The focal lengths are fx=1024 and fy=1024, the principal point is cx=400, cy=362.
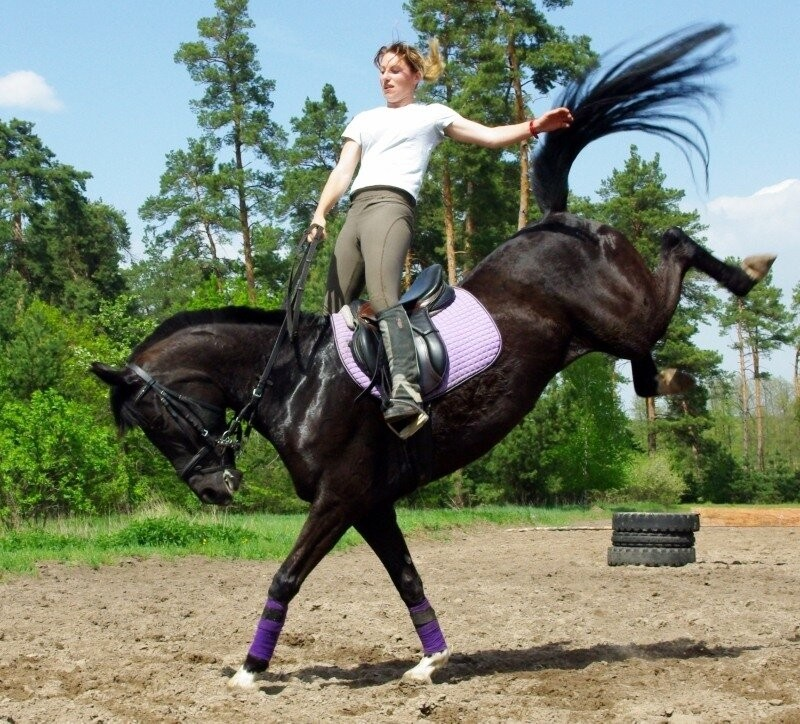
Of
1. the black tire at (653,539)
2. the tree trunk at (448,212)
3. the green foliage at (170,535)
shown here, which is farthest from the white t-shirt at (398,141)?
the tree trunk at (448,212)

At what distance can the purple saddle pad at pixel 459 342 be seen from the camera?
5742 millimetres

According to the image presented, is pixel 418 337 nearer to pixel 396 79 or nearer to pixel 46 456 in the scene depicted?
pixel 396 79

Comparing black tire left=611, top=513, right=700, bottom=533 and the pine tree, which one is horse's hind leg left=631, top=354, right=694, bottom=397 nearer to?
black tire left=611, top=513, right=700, bottom=533

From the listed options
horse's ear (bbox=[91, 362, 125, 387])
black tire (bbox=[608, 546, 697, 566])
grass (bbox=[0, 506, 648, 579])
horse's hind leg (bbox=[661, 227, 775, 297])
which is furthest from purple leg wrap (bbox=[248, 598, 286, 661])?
black tire (bbox=[608, 546, 697, 566])

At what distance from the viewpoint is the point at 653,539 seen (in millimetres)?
12406

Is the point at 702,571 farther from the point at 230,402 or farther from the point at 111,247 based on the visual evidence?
the point at 111,247

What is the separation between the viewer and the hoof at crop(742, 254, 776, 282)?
20.9 feet

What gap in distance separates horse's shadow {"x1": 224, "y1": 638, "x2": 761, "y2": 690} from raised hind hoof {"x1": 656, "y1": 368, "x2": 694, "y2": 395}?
172cm

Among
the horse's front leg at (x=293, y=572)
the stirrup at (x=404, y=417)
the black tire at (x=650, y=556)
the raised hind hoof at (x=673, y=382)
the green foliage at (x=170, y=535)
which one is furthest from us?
the green foliage at (x=170, y=535)

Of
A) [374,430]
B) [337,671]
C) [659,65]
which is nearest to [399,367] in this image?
[374,430]

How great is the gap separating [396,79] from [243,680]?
11.7 feet

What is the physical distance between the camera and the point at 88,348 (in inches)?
1576

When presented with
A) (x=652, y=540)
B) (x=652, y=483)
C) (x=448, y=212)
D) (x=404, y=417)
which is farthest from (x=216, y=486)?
(x=652, y=483)

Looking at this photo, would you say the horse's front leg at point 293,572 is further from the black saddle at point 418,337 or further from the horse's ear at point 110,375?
the horse's ear at point 110,375
